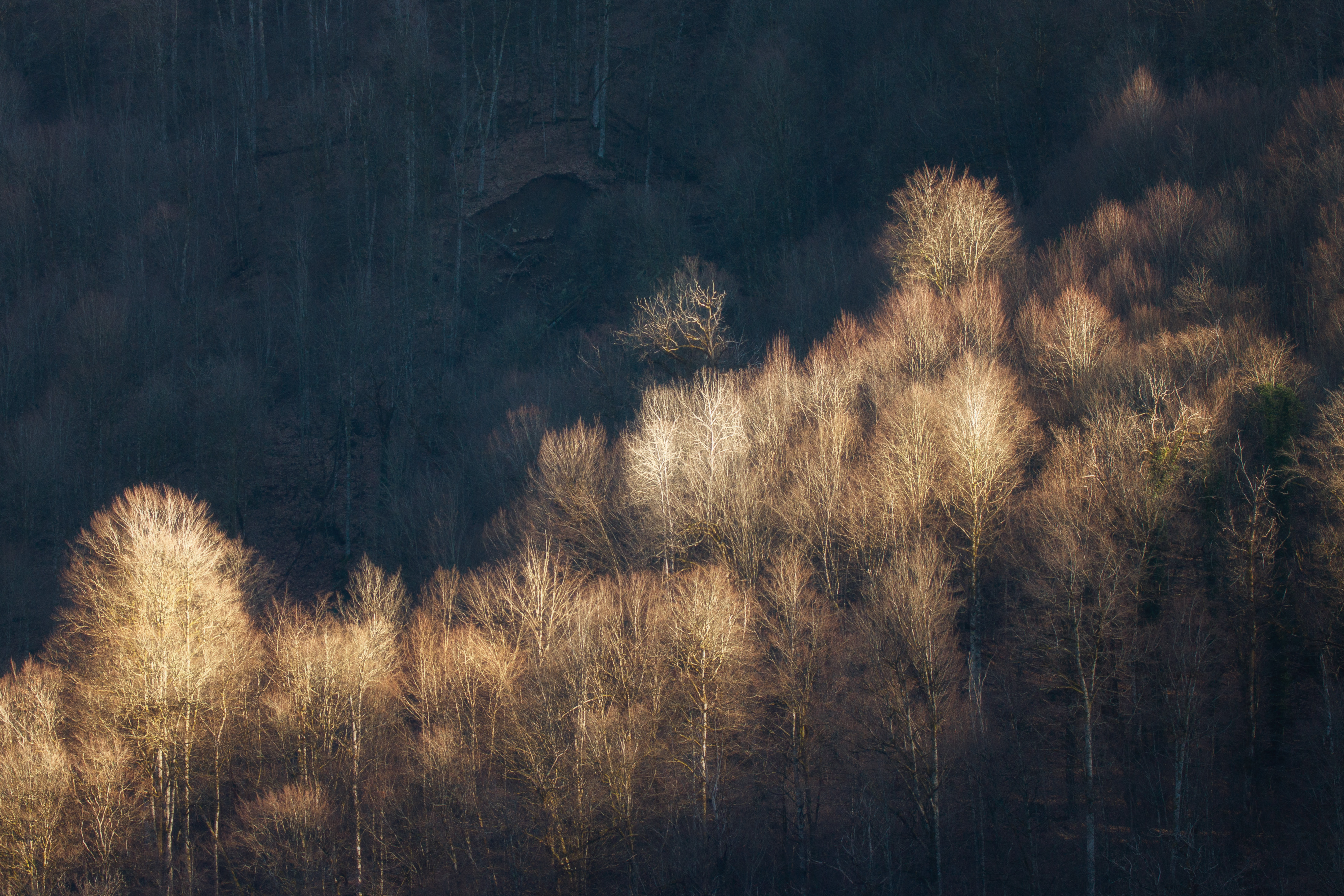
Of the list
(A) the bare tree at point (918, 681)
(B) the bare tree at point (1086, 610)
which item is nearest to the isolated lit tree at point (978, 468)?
(A) the bare tree at point (918, 681)

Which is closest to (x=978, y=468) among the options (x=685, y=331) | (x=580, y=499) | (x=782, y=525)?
(x=782, y=525)

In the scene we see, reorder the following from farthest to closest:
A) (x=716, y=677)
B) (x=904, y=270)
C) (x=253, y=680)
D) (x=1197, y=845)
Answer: (x=904, y=270) < (x=253, y=680) < (x=716, y=677) < (x=1197, y=845)

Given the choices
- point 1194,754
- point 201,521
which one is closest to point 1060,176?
point 1194,754

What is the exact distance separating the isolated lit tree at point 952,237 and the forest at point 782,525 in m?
0.19

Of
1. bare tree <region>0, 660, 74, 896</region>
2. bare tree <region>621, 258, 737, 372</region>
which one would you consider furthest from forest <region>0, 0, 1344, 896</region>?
bare tree <region>621, 258, 737, 372</region>

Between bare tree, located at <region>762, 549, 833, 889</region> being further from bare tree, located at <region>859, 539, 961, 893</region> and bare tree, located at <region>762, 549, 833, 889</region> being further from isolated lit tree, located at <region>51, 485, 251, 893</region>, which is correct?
isolated lit tree, located at <region>51, 485, 251, 893</region>

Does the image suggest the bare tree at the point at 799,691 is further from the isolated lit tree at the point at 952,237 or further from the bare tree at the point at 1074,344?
the isolated lit tree at the point at 952,237

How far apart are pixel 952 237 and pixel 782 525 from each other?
14794 millimetres

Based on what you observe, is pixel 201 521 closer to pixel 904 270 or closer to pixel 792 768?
pixel 792 768

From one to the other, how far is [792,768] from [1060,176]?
3132 centimetres

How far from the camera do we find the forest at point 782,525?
2650 centimetres

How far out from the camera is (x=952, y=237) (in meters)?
40.5

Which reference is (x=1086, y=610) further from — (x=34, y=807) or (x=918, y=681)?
(x=34, y=807)

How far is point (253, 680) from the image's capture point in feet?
108
